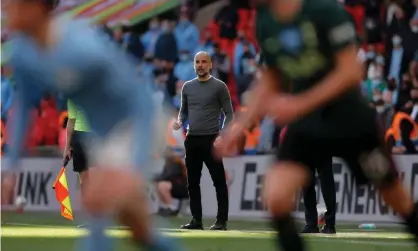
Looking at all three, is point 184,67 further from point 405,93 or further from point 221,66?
point 405,93

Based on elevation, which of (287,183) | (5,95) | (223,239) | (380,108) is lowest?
(223,239)

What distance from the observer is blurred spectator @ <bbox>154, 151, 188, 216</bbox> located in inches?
782

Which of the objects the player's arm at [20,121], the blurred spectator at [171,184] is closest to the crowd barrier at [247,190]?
the blurred spectator at [171,184]

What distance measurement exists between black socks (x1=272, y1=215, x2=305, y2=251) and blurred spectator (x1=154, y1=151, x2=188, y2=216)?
12036 millimetres

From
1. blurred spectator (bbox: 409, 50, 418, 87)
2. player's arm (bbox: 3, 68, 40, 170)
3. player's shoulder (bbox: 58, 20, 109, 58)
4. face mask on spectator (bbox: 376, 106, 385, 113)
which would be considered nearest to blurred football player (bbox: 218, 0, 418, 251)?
player's shoulder (bbox: 58, 20, 109, 58)

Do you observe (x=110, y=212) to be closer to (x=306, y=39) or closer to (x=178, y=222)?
(x=306, y=39)

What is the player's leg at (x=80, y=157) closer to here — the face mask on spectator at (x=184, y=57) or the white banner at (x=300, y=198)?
the white banner at (x=300, y=198)

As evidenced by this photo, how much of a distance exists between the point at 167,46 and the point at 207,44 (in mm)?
955

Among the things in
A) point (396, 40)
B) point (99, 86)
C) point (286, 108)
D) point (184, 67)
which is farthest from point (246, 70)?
point (99, 86)

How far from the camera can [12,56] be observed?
22.3 ft

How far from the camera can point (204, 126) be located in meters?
14.8

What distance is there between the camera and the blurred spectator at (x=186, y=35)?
2412cm

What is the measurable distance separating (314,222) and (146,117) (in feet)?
24.5

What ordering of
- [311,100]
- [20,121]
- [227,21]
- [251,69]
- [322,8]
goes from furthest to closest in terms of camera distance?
[227,21] → [251,69] → [322,8] → [311,100] → [20,121]
